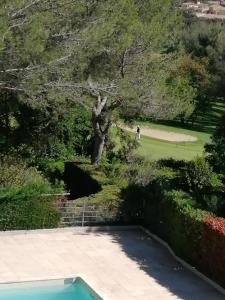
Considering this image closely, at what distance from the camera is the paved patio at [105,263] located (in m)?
13.6

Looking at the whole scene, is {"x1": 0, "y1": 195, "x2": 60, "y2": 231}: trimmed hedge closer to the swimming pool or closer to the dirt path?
the swimming pool

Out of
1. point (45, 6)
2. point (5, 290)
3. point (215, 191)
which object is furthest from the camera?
point (215, 191)

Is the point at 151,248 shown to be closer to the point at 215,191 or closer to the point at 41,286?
the point at 215,191

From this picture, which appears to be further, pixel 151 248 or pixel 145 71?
pixel 145 71

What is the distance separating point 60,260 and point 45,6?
21.3 feet

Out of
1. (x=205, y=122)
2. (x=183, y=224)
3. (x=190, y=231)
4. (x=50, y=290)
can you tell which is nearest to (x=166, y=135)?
(x=205, y=122)

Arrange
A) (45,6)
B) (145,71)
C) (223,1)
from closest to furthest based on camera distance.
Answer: (45,6) → (145,71) → (223,1)

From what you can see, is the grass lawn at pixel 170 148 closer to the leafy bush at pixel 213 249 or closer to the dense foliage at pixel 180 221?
the dense foliage at pixel 180 221

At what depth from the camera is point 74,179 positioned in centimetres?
2292

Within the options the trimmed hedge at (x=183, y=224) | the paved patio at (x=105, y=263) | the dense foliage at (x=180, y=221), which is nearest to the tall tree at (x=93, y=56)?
the dense foliage at (x=180, y=221)

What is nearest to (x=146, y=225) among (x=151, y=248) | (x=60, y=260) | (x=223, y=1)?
(x=151, y=248)

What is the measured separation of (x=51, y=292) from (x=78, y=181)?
9.39m

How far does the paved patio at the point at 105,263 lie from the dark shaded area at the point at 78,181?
4.02 meters

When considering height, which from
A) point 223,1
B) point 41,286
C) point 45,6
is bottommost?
point 41,286
